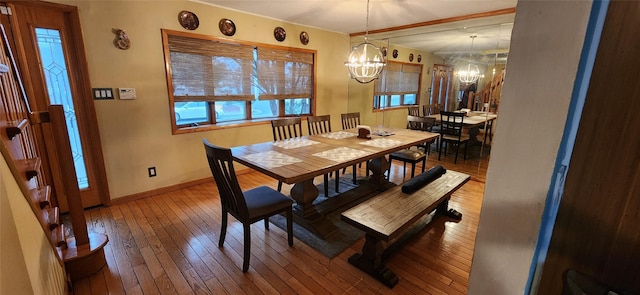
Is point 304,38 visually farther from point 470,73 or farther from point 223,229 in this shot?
point 223,229

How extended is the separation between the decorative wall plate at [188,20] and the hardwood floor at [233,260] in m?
2.00

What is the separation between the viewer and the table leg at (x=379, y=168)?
3.26 meters

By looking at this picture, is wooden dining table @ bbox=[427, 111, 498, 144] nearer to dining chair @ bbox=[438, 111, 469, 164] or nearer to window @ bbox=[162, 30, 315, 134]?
dining chair @ bbox=[438, 111, 469, 164]

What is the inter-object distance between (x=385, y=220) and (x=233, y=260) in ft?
3.82

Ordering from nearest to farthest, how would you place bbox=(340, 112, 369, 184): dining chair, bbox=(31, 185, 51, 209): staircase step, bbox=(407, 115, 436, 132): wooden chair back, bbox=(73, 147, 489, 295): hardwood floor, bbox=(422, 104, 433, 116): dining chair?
bbox=(31, 185, 51, 209): staircase step, bbox=(73, 147, 489, 295): hardwood floor, bbox=(340, 112, 369, 184): dining chair, bbox=(407, 115, 436, 132): wooden chair back, bbox=(422, 104, 433, 116): dining chair

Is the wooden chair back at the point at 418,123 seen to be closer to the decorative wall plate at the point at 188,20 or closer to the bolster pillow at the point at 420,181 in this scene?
the bolster pillow at the point at 420,181

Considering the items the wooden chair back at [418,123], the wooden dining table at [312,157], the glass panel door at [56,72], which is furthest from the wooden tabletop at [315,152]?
the glass panel door at [56,72]

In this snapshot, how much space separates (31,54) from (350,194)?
3213 mm

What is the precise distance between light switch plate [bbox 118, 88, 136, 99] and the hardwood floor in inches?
45.1

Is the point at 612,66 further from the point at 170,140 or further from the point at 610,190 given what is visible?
the point at 170,140

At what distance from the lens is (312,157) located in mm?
2264

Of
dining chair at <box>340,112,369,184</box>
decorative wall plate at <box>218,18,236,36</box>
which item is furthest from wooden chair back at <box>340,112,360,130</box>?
decorative wall plate at <box>218,18,236,36</box>

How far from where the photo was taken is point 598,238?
504 millimetres

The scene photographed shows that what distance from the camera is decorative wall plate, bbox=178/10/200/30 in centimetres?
294
